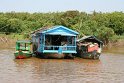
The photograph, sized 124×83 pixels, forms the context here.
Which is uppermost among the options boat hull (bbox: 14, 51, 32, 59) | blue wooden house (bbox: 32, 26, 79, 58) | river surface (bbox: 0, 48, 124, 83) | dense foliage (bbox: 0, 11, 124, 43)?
dense foliage (bbox: 0, 11, 124, 43)

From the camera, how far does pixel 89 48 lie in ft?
77.6

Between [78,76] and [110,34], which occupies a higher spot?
[110,34]

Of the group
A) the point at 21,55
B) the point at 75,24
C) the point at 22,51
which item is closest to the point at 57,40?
the point at 22,51

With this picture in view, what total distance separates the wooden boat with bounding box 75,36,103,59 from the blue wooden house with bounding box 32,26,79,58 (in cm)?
76

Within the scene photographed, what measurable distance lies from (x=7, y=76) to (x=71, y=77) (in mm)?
3004

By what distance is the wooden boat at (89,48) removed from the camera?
23656mm

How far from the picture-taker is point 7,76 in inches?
606

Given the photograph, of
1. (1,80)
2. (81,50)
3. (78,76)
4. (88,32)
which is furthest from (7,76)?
(88,32)

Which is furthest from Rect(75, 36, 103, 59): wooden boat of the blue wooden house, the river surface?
the river surface

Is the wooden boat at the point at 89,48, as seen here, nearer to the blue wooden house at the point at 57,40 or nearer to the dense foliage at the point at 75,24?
the blue wooden house at the point at 57,40

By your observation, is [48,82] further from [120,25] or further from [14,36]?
[120,25]

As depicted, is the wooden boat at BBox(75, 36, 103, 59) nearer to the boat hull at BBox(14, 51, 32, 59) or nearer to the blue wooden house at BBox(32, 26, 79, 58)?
the blue wooden house at BBox(32, 26, 79, 58)

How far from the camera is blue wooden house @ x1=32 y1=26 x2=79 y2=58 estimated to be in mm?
23047

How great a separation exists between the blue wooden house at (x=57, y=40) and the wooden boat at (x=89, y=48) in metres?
0.76
